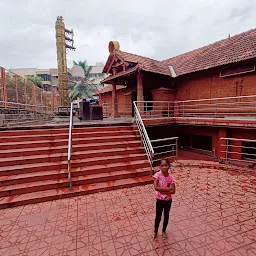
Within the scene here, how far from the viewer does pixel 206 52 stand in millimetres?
11797

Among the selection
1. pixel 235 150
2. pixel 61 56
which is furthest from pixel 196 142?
pixel 61 56

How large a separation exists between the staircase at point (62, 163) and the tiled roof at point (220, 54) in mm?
7291

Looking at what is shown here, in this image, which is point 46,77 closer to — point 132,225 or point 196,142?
point 196,142

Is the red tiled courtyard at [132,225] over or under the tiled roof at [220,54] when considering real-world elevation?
under

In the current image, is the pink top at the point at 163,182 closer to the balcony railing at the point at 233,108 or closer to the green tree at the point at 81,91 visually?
the balcony railing at the point at 233,108

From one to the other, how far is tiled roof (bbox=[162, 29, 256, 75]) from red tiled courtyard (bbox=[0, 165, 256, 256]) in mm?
7659

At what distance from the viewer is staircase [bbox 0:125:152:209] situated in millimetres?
4395

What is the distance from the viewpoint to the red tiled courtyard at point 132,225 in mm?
2713

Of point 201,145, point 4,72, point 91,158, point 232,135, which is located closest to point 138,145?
point 91,158

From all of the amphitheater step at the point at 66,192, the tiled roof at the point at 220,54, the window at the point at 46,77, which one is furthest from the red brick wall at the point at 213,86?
the window at the point at 46,77

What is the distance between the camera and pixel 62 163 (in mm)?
5203

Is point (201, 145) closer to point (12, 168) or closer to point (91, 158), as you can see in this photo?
point (91, 158)

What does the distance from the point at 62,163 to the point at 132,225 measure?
10.1 feet

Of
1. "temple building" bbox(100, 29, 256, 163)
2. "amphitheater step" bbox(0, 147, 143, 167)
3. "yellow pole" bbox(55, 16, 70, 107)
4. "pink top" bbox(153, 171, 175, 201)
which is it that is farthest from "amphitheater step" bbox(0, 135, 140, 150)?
"yellow pole" bbox(55, 16, 70, 107)
